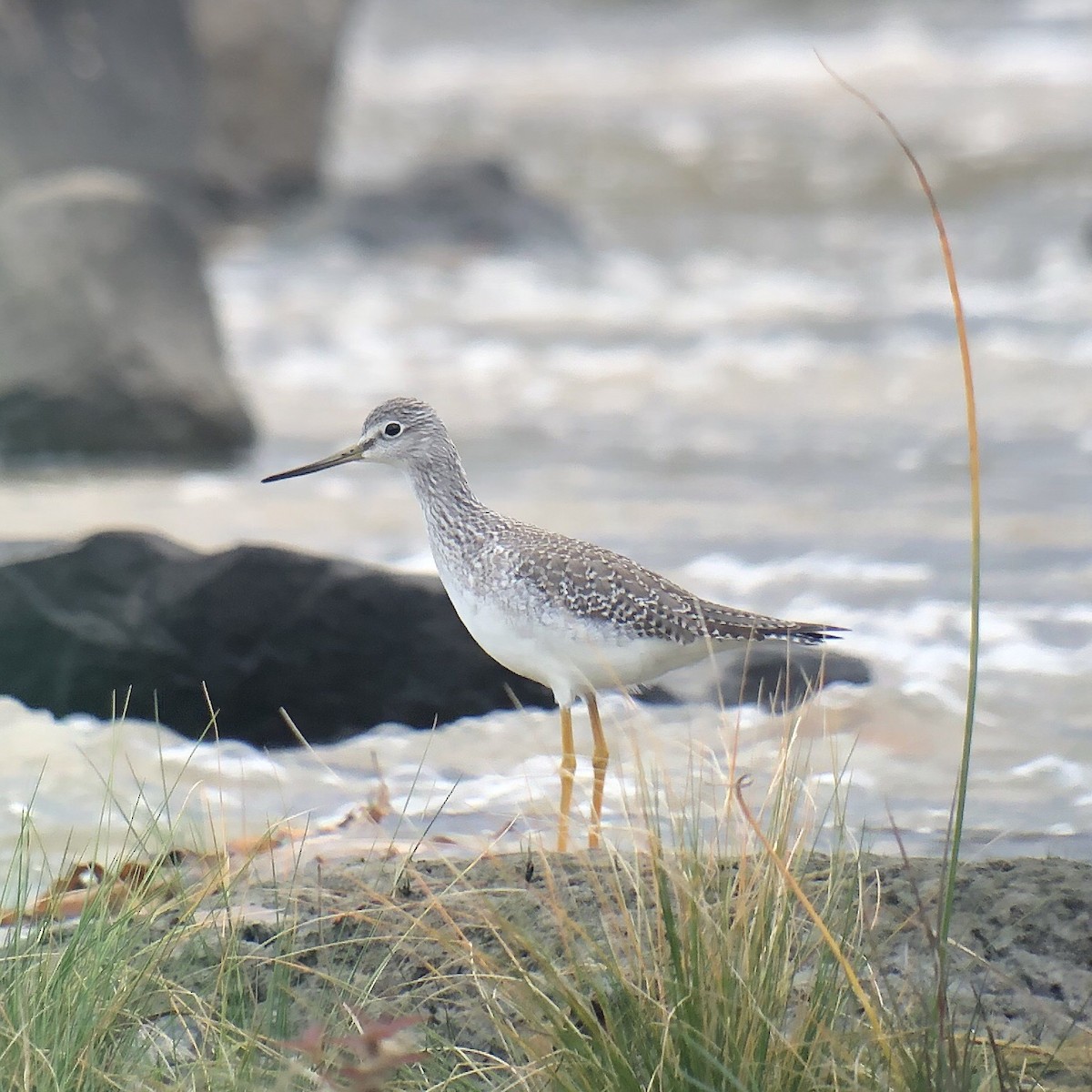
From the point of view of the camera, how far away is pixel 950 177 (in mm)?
19031

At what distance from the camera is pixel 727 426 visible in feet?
34.7

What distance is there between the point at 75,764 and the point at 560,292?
9.79 m

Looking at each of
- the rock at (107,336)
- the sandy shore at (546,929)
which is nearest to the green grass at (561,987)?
the sandy shore at (546,929)

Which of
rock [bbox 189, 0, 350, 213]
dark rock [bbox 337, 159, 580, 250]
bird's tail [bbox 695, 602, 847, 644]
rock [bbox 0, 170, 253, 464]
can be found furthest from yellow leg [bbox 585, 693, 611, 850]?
rock [bbox 189, 0, 350, 213]

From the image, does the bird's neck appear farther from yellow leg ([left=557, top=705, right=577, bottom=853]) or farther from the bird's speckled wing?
yellow leg ([left=557, top=705, right=577, bottom=853])

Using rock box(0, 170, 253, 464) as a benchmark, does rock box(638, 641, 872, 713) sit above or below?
below

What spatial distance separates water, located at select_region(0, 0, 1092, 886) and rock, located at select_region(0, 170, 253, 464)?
409 mm

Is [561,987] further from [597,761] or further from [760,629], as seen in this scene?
[760,629]

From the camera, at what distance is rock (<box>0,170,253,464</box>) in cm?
936

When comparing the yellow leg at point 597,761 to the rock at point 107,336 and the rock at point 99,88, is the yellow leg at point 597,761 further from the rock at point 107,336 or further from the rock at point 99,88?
the rock at point 99,88

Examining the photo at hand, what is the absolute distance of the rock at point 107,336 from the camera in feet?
30.7

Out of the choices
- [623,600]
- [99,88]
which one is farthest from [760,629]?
[99,88]

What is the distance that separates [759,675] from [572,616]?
55.4 inches

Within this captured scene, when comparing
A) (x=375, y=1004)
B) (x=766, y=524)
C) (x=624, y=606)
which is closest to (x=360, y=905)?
(x=375, y=1004)
